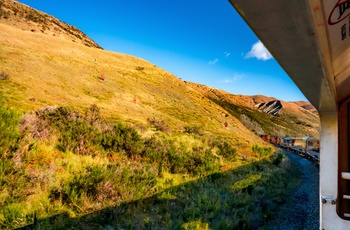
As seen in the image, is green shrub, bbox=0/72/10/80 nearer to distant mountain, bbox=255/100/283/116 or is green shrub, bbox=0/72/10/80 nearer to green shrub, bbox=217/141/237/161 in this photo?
green shrub, bbox=217/141/237/161

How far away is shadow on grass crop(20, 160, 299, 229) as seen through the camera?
7203 millimetres

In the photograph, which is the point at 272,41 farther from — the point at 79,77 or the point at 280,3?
the point at 79,77

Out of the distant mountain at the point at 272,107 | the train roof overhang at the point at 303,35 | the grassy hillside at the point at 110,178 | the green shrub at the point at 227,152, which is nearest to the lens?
the train roof overhang at the point at 303,35

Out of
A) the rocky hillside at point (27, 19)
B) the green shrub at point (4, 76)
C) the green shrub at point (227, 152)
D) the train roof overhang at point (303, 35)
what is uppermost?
the rocky hillside at point (27, 19)

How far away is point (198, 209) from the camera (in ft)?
30.0

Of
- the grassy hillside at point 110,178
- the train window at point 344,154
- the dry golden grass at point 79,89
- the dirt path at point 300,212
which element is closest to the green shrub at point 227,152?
the grassy hillside at point 110,178

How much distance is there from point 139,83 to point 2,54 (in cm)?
2035

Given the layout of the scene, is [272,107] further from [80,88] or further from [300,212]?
[300,212]

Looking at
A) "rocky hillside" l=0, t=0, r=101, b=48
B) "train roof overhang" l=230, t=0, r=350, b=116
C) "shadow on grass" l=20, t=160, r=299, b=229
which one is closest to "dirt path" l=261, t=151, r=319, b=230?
"shadow on grass" l=20, t=160, r=299, b=229

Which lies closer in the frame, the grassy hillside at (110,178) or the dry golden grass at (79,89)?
the grassy hillside at (110,178)

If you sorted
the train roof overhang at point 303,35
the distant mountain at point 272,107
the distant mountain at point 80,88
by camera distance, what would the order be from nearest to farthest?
the train roof overhang at point 303,35 < the distant mountain at point 80,88 < the distant mountain at point 272,107

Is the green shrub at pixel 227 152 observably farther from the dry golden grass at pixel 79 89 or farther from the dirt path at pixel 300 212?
the dry golden grass at pixel 79 89

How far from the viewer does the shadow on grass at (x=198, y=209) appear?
720 centimetres

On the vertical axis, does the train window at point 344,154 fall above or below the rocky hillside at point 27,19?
below
